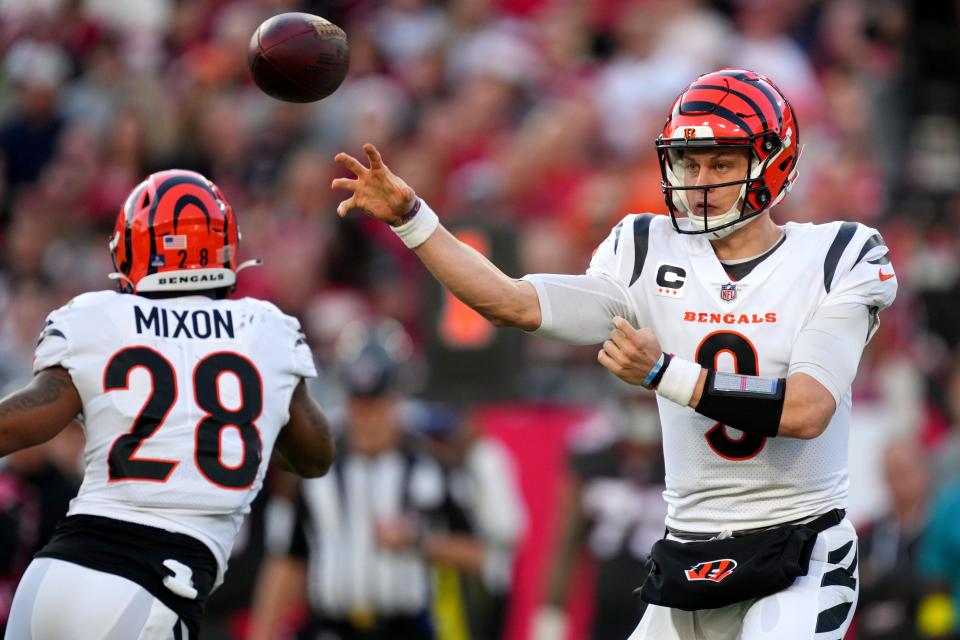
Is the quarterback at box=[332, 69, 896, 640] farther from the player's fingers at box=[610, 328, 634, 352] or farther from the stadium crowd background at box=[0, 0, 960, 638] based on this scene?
the stadium crowd background at box=[0, 0, 960, 638]

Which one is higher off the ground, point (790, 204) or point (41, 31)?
point (41, 31)

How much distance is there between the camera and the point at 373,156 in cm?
462

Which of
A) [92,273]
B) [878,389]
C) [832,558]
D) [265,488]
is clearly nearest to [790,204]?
[878,389]

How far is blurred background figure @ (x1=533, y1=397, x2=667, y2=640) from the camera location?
28.5 ft

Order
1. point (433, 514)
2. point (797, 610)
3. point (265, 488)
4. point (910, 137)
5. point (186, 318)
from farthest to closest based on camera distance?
point (910, 137)
point (265, 488)
point (433, 514)
point (186, 318)
point (797, 610)

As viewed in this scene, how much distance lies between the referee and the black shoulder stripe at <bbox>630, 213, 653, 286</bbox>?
10.9ft

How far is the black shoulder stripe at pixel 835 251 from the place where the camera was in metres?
4.85

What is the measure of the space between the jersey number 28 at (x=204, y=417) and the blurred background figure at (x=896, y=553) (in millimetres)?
4364

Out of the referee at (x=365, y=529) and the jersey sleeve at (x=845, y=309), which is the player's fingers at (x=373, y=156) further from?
the referee at (x=365, y=529)

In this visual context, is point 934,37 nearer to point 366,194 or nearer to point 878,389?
point 878,389

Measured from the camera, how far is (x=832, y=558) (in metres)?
4.79

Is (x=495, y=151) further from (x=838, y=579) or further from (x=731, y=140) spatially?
→ (x=838, y=579)

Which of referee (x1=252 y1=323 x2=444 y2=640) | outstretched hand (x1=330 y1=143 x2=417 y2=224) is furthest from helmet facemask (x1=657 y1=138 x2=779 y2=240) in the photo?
referee (x1=252 y1=323 x2=444 y2=640)

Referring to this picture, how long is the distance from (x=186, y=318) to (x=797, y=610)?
2133 millimetres
